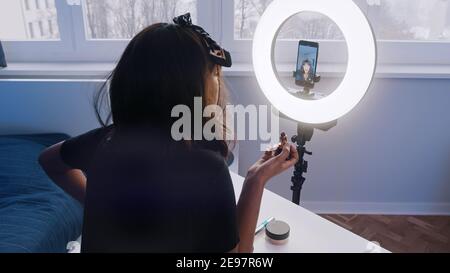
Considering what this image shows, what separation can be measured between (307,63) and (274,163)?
13.0 inches

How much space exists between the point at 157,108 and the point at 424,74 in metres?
1.75

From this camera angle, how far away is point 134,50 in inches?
29.2

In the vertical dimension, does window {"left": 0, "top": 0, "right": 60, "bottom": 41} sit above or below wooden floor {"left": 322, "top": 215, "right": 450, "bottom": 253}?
above

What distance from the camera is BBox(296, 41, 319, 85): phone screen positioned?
1011mm

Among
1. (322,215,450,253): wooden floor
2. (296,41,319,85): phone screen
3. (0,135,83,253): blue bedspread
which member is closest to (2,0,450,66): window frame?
(0,135,83,253): blue bedspread

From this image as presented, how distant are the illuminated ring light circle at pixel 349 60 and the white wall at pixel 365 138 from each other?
1.16m

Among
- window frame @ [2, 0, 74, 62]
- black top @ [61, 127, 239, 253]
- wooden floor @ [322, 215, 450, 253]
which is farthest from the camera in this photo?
window frame @ [2, 0, 74, 62]

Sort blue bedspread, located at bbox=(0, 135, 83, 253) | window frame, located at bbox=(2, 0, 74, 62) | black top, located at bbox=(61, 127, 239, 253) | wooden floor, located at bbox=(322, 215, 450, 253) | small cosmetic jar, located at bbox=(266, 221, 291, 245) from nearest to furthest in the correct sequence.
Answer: black top, located at bbox=(61, 127, 239, 253) < small cosmetic jar, located at bbox=(266, 221, 291, 245) < blue bedspread, located at bbox=(0, 135, 83, 253) < wooden floor, located at bbox=(322, 215, 450, 253) < window frame, located at bbox=(2, 0, 74, 62)

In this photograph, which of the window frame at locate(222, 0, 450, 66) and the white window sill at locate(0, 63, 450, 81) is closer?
the white window sill at locate(0, 63, 450, 81)

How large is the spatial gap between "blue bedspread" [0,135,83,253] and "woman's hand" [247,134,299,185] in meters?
0.88

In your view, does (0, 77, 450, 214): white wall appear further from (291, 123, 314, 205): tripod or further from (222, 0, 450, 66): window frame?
(291, 123, 314, 205): tripod

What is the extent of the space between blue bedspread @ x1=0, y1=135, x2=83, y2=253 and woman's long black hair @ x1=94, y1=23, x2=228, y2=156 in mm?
830

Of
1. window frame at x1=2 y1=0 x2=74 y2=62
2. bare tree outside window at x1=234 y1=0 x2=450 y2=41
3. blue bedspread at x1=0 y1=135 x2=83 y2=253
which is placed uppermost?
bare tree outside window at x1=234 y1=0 x2=450 y2=41
